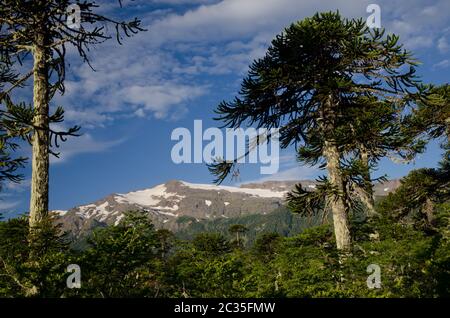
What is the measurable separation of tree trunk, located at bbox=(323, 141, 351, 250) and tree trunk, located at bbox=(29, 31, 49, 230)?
7.38 metres

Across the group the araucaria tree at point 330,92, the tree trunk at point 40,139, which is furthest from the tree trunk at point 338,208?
the tree trunk at point 40,139

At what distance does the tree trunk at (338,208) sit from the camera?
11.0 metres

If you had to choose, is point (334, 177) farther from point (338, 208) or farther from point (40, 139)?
point (40, 139)

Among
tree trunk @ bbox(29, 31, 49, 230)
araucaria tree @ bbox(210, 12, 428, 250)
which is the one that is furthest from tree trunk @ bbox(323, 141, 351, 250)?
tree trunk @ bbox(29, 31, 49, 230)

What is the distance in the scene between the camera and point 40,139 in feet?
27.2

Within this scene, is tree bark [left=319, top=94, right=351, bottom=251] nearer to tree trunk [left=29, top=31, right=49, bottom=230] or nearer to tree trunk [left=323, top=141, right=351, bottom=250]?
tree trunk [left=323, top=141, right=351, bottom=250]

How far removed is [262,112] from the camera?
1304cm

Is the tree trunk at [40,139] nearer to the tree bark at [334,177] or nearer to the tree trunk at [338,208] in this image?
the tree bark at [334,177]

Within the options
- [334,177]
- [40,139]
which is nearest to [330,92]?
[334,177]

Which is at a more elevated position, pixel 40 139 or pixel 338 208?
pixel 40 139

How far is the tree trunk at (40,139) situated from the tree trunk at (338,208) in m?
7.38

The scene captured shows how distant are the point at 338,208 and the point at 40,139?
7866 mm
